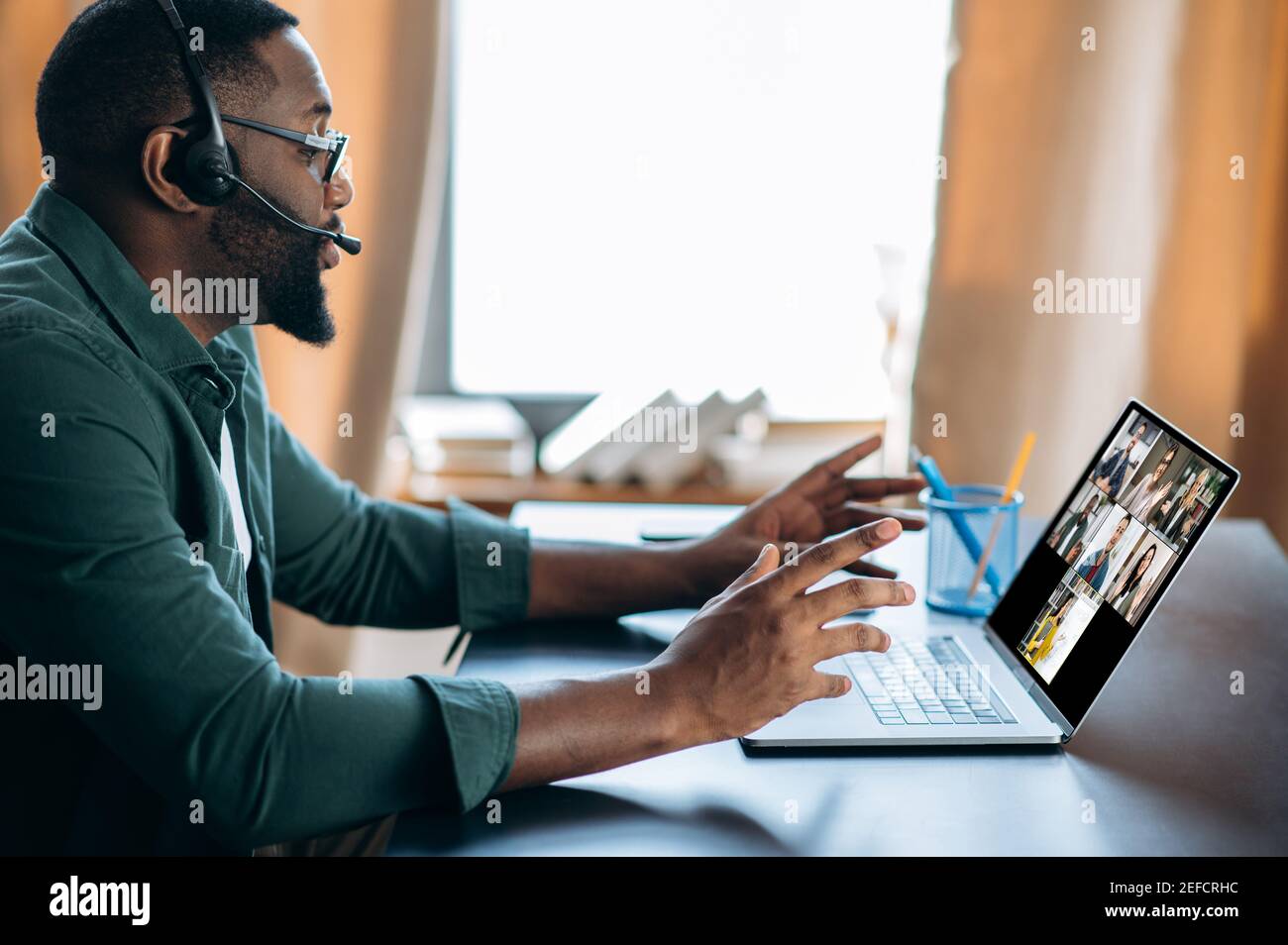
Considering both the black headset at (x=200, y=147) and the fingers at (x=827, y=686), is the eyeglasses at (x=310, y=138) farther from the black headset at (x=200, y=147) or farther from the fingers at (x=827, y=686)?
the fingers at (x=827, y=686)

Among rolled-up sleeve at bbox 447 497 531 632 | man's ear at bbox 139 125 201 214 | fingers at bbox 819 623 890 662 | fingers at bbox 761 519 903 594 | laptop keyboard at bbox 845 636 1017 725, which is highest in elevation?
man's ear at bbox 139 125 201 214

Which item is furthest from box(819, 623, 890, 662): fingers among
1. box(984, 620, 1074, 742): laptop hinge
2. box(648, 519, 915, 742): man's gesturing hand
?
box(984, 620, 1074, 742): laptop hinge

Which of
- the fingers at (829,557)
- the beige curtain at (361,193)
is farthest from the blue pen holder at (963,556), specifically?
the beige curtain at (361,193)

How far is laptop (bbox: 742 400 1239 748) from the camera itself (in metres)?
0.87

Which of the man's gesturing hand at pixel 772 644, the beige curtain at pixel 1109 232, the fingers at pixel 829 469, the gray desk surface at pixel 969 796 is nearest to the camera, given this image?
the gray desk surface at pixel 969 796

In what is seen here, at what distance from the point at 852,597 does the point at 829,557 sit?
3 cm

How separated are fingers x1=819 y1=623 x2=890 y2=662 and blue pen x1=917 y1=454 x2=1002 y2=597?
0.31 m

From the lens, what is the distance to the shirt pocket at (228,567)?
3.07 feet

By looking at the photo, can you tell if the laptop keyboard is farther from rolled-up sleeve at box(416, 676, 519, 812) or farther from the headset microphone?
the headset microphone

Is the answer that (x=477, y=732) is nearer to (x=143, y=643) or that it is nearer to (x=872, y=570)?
(x=143, y=643)

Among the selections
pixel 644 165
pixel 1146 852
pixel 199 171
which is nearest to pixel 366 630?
pixel 644 165

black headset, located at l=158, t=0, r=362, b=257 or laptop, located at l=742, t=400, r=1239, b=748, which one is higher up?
black headset, located at l=158, t=0, r=362, b=257

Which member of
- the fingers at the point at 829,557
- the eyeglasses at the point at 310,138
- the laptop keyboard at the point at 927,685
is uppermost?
the eyeglasses at the point at 310,138

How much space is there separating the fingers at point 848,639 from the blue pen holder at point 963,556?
303 mm
